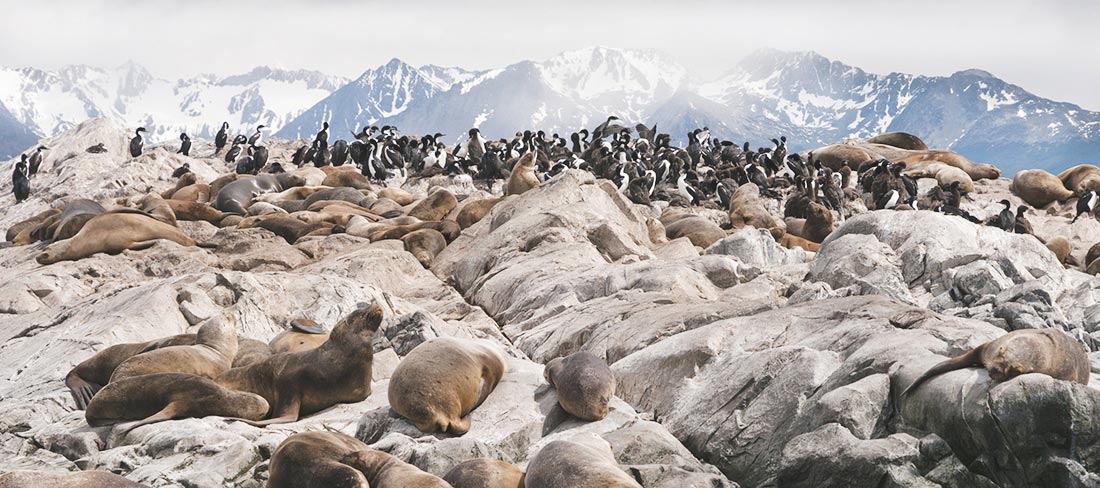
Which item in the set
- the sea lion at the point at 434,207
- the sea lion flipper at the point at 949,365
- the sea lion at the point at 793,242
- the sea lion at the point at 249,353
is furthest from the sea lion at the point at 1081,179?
the sea lion at the point at 249,353

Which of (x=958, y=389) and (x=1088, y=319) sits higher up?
(x=958, y=389)

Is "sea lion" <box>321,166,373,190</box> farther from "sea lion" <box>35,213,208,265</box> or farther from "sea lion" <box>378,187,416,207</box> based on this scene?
"sea lion" <box>35,213,208,265</box>

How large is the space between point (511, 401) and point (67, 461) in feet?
9.08

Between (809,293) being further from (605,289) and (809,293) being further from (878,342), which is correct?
(878,342)

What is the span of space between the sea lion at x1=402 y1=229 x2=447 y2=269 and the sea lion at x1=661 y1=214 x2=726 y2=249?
4.22m

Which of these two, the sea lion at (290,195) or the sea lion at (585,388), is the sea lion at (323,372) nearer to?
the sea lion at (585,388)

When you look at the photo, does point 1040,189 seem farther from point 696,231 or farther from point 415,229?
point 415,229

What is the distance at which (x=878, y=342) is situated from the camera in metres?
6.54

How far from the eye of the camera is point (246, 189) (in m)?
20.8

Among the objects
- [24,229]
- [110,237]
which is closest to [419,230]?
[110,237]

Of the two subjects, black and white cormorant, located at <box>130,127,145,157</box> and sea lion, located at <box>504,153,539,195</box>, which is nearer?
sea lion, located at <box>504,153,539,195</box>

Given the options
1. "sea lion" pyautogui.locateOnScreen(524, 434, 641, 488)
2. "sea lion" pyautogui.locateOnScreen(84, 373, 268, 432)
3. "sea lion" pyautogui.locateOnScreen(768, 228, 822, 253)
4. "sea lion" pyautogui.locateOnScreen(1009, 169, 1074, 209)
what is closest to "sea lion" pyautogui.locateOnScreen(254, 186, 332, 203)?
"sea lion" pyautogui.locateOnScreen(768, 228, 822, 253)

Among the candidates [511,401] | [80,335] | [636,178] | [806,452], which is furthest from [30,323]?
[636,178]

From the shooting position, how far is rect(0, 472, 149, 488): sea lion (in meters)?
4.66
